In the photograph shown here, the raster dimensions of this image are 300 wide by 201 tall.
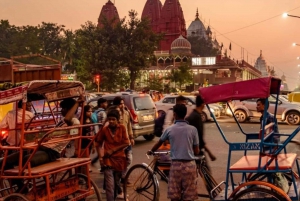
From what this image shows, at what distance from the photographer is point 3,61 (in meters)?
13.1

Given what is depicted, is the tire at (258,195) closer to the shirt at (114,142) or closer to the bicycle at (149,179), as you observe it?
the bicycle at (149,179)

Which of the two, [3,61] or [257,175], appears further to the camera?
[3,61]

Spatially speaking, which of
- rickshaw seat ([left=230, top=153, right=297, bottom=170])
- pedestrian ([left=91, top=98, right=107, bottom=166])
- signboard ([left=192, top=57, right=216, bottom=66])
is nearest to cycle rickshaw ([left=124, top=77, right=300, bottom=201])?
rickshaw seat ([left=230, top=153, right=297, bottom=170])

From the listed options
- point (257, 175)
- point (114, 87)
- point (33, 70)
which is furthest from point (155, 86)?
point (257, 175)

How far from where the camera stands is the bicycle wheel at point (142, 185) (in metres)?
6.07

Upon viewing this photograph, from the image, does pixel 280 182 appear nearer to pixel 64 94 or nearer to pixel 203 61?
pixel 64 94

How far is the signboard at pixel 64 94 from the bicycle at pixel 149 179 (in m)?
1.39

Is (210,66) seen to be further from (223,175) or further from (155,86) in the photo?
(223,175)

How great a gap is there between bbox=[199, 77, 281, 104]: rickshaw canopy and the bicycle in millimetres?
1001

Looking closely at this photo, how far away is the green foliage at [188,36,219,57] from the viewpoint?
101 metres

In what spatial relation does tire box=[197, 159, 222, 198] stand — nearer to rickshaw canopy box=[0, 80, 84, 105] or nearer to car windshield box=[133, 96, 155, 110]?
rickshaw canopy box=[0, 80, 84, 105]

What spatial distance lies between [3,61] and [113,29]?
2944 centimetres

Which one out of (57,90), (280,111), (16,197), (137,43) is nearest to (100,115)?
(57,90)

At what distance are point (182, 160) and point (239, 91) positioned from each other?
114 centimetres
